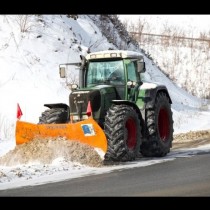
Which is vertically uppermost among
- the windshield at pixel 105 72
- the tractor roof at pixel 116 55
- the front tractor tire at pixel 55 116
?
the tractor roof at pixel 116 55

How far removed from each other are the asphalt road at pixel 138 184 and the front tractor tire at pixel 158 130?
62.6 inches

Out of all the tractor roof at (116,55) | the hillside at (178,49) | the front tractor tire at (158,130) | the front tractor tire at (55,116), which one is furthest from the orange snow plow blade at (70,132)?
the hillside at (178,49)

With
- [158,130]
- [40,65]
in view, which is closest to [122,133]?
[158,130]

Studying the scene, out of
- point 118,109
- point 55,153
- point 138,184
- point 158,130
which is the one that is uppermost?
point 118,109

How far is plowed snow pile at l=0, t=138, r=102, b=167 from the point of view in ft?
33.9

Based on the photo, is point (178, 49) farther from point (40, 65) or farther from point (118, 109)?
→ point (118, 109)

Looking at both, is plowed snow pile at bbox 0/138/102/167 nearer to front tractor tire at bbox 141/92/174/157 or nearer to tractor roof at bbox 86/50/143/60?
front tractor tire at bbox 141/92/174/157

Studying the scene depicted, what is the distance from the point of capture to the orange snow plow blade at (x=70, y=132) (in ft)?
34.3

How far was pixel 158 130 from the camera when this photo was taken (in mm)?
12141

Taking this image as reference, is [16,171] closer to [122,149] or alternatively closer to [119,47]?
[122,149]

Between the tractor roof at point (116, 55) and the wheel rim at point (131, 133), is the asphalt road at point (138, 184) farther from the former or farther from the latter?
the tractor roof at point (116, 55)

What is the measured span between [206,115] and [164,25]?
24.2 metres

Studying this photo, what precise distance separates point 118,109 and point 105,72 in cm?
152

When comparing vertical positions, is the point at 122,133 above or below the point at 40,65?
below
